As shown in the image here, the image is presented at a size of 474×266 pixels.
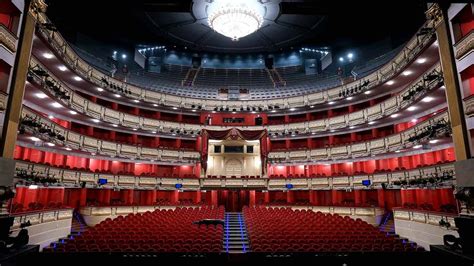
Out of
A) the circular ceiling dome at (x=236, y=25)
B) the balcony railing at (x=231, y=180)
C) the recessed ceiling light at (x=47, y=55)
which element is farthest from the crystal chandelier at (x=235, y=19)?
the balcony railing at (x=231, y=180)

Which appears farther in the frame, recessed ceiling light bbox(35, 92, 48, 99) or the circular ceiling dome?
the circular ceiling dome

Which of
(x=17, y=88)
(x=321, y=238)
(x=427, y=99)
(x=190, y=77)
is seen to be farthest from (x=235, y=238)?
(x=190, y=77)

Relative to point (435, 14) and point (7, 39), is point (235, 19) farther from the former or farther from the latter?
point (7, 39)

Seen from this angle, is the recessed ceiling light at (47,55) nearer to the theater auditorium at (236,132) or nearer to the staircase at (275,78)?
the theater auditorium at (236,132)

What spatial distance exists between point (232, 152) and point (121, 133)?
9.07 m

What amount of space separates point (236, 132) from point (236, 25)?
352 inches

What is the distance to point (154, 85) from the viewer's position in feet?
84.8

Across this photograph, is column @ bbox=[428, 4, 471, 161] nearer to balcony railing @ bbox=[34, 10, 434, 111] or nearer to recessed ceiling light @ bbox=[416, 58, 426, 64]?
balcony railing @ bbox=[34, 10, 434, 111]

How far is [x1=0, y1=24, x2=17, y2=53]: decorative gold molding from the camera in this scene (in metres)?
8.32

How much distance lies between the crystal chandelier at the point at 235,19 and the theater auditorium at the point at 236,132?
0.09 m

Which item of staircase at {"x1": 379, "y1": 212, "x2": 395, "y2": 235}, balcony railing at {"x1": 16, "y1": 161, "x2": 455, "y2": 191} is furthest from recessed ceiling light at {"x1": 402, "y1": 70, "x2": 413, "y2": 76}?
staircase at {"x1": 379, "y1": 212, "x2": 395, "y2": 235}

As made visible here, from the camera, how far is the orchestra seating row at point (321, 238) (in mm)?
7707

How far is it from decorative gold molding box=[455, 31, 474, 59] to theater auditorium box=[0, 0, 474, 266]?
0.05 meters

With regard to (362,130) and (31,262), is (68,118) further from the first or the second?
(362,130)
